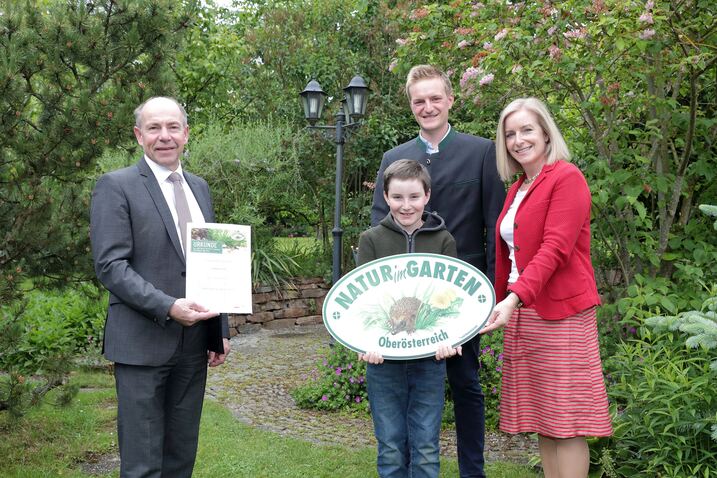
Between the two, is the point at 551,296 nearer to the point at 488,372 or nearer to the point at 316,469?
the point at 316,469

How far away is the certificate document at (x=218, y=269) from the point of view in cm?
252

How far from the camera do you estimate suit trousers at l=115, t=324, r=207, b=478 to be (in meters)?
2.58

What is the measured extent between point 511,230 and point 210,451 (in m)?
2.87

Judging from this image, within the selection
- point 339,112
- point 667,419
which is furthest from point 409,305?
point 339,112

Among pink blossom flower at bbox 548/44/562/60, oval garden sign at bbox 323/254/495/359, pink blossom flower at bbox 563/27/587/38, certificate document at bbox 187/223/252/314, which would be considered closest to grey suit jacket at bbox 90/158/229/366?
certificate document at bbox 187/223/252/314

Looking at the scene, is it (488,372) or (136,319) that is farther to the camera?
(488,372)

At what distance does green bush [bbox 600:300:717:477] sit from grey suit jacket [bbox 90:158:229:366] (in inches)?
88.4

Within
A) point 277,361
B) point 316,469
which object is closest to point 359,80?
point 277,361

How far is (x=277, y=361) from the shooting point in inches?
315

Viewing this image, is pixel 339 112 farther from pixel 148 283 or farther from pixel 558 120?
pixel 148 283

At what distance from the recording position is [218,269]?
8.40ft

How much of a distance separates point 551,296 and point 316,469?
225 centimetres

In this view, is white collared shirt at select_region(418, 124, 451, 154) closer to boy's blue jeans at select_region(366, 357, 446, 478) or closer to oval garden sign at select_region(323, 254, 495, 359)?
oval garden sign at select_region(323, 254, 495, 359)

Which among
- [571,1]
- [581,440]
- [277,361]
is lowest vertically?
[277,361]
